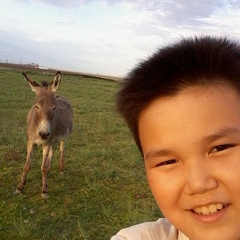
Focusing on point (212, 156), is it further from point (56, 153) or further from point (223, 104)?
point (56, 153)

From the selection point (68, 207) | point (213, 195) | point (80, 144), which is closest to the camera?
point (213, 195)

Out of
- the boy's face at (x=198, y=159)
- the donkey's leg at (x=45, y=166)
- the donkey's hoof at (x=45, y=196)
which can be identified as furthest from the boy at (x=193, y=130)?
the donkey's leg at (x=45, y=166)

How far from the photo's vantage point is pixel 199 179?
1.19 m

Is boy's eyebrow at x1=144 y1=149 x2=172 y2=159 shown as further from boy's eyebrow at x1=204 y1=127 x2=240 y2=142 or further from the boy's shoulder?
the boy's shoulder

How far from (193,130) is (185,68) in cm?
26

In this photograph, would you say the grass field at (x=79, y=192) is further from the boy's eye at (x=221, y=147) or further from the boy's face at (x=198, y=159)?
the boy's eye at (x=221, y=147)

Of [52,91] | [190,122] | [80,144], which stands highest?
[52,91]

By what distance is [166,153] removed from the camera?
4.33 ft

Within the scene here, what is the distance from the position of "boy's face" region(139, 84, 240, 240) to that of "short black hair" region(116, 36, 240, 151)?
4cm

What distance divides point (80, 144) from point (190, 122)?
8.82m

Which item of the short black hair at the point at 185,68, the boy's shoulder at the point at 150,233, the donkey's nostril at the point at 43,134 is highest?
the donkey's nostril at the point at 43,134

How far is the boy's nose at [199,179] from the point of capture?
1.18 m

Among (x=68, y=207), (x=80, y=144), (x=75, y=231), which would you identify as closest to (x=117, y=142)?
(x=80, y=144)

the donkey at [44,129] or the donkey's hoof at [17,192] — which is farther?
the donkey at [44,129]
